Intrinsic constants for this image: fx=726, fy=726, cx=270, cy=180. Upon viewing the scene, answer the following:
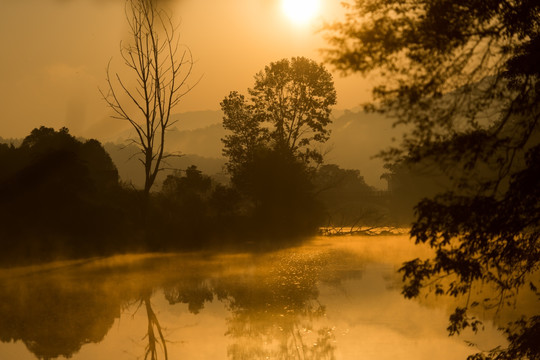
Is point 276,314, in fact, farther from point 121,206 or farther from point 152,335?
point 121,206

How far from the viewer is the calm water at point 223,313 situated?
51.0ft

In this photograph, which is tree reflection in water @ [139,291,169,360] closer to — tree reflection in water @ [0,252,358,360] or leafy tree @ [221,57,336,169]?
tree reflection in water @ [0,252,358,360]

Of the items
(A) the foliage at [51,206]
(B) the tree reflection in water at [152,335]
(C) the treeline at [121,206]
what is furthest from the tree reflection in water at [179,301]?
(C) the treeline at [121,206]

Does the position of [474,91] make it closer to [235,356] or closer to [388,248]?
[235,356]

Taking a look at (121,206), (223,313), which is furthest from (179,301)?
(121,206)

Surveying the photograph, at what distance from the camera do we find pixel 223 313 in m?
20.4

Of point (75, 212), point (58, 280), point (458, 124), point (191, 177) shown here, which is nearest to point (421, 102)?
point (458, 124)

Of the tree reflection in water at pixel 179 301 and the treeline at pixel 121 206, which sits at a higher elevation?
the treeline at pixel 121 206

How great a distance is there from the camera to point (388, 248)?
40500mm

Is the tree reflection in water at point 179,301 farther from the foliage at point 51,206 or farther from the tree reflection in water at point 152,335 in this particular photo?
the foliage at point 51,206

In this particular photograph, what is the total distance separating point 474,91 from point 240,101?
46215 mm

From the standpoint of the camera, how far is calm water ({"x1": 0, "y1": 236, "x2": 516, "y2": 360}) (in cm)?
1553

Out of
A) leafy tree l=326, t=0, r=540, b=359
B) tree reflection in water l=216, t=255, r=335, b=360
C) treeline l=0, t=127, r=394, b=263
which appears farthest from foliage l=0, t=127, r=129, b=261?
leafy tree l=326, t=0, r=540, b=359

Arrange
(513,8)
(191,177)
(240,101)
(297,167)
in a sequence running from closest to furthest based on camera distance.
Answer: (513,8), (191,177), (297,167), (240,101)
